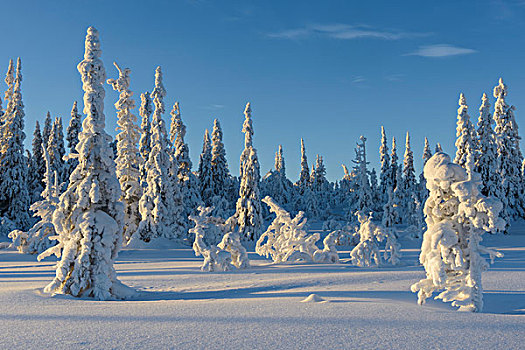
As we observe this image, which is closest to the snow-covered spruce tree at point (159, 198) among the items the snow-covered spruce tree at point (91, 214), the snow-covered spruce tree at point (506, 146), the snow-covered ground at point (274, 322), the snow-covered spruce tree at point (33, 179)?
the snow-covered spruce tree at point (91, 214)

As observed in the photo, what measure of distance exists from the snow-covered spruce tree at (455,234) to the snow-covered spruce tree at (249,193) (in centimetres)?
2825

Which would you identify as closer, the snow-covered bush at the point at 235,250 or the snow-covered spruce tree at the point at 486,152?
the snow-covered bush at the point at 235,250

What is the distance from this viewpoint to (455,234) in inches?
302

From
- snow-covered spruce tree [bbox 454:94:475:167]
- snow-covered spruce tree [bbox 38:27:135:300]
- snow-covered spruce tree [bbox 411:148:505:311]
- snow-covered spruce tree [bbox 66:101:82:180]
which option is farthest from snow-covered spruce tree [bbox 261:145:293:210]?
snow-covered spruce tree [bbox 411:148:505:311]

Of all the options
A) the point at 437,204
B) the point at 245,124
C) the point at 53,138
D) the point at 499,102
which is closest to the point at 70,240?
the point at 437,204

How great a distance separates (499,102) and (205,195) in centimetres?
3491

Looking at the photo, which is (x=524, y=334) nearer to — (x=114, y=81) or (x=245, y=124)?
(x=114, y=81)

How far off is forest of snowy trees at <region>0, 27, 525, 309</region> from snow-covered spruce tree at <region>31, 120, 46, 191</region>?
0.53ft

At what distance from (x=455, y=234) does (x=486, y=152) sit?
1399 inches

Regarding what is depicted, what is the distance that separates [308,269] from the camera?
1616 cm

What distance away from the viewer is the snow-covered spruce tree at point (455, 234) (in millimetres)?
7489

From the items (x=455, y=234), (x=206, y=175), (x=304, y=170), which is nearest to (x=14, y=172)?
(x=206, y=175)

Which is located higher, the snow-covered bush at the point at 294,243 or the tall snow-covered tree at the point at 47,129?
the tall snow-covered tree at the point at 47,129

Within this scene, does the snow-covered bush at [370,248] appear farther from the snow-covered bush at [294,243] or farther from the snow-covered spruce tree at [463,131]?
the snow-covered spruce tree at [463,131]
